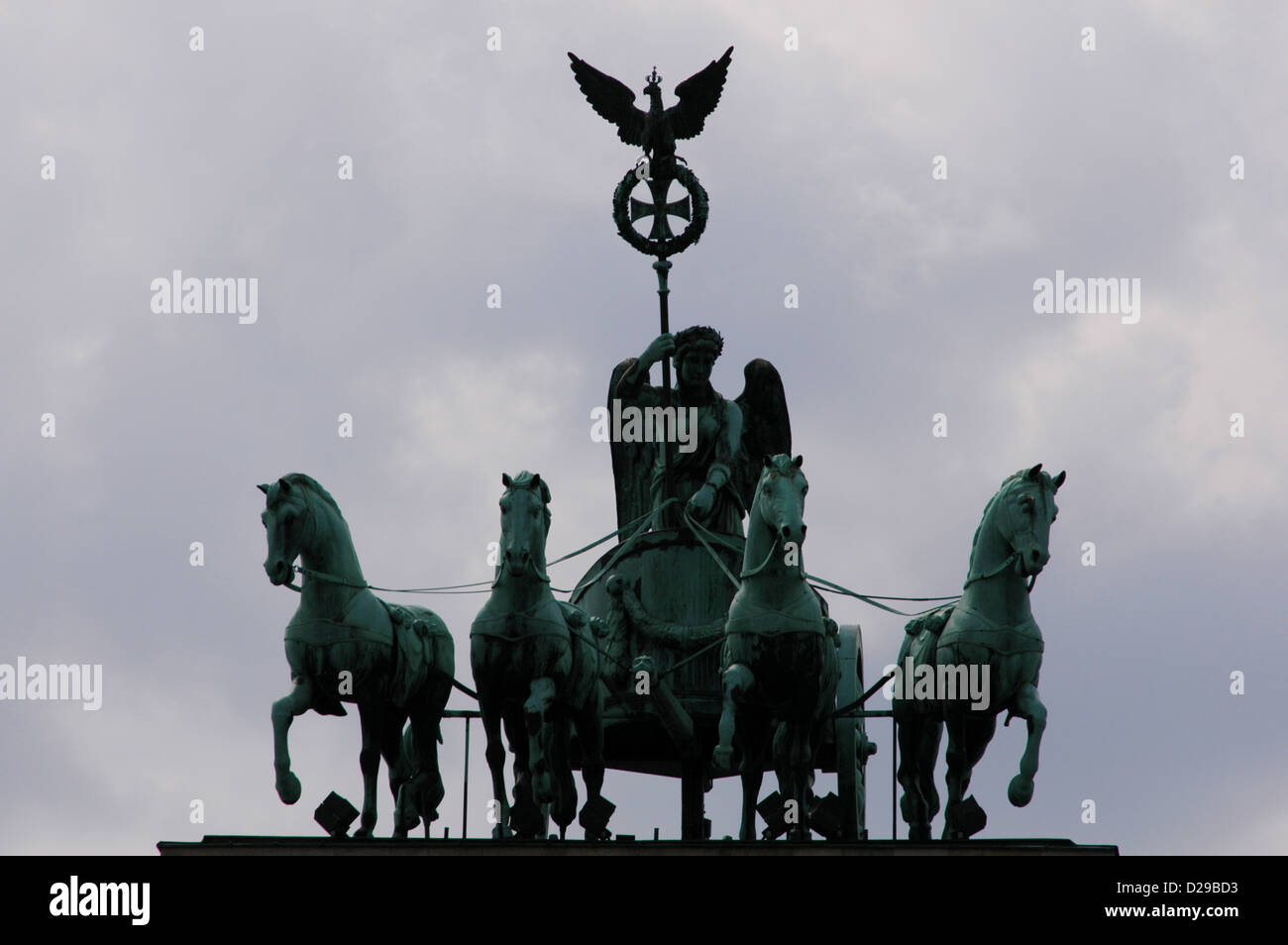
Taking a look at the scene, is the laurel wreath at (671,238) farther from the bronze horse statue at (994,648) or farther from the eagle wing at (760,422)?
the bronze horse statue at (994,648)

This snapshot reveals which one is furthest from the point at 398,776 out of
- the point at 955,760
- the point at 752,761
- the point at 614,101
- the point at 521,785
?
the point at 614,101

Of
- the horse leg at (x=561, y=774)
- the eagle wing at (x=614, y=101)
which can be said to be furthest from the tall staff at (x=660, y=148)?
the horse leg at (x=561, y=774)

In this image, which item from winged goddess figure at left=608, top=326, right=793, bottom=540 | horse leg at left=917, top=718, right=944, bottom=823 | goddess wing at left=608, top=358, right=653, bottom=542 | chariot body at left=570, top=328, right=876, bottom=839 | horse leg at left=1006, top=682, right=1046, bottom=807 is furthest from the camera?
goddess wing at left=608, top=358, right=653, bottom=542

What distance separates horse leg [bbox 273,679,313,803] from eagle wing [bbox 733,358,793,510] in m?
7.27

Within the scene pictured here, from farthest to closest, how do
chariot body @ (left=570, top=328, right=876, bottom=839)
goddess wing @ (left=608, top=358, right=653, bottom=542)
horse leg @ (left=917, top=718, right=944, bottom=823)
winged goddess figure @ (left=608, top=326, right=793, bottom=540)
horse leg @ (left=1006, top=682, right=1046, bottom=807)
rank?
goddess wing @ (left=608, top=358, right=653, bottom=542)
winged goddess figure @ (left=608, top=326, right=793, bottom=540)
chariot body @ (left=570, top=328, right=876, bottom=839)
horse leg @ (left=917, top=718, right=944, bottom=823)
horse leg @ (left=1006, top=682, right=1046, bottom=807)

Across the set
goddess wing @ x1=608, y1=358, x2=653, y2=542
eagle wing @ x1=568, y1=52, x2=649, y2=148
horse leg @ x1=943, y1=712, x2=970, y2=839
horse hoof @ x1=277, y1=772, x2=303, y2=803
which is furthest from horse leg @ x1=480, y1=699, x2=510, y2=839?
eagle wing @ x1=568, y1=52, x2=649, y2=148

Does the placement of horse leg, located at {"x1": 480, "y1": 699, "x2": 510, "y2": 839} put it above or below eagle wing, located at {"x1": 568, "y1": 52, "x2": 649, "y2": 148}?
below

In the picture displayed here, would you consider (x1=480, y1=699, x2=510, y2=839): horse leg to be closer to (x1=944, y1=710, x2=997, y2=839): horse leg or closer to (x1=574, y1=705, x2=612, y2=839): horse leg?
(x1=574, y1=705, x2=612, y2=839): horse leg

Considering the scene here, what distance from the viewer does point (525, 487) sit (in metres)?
39.1

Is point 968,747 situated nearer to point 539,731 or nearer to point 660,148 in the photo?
point 539,731

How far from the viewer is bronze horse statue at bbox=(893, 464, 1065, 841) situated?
38.4m
